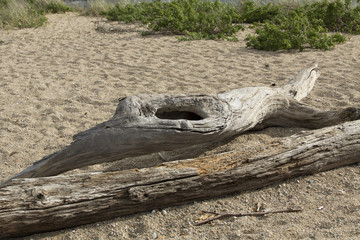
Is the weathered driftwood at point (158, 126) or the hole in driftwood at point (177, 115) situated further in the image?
the hole in driftwood at point (177, 115)

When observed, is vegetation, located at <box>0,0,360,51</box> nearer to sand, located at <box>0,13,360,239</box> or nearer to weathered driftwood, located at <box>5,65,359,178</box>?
sand, located at <box>0,13,360,239</box>

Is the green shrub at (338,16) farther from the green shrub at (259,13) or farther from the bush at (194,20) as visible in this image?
the bush at (194,20)

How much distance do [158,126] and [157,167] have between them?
1.27 feet

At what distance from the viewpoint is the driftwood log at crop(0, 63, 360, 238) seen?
267 centimetres

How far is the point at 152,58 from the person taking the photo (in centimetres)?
750

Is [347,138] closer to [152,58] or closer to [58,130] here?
[58,130]

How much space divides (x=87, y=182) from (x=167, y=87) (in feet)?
10.7

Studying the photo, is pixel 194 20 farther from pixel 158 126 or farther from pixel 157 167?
pixel 157 167

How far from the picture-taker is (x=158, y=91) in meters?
5.68

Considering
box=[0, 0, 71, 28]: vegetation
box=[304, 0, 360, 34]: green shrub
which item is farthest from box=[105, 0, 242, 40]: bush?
box=[0, 0, 71, 28]: vegetation

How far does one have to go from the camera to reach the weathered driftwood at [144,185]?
2.62 meters

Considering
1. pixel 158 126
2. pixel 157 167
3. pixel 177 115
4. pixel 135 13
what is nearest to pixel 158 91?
pixel 177 115

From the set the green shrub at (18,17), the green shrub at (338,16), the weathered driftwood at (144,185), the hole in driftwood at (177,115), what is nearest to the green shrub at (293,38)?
the green shrub at (338,16)

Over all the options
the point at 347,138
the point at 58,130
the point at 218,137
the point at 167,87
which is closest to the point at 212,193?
the point at 218,137
